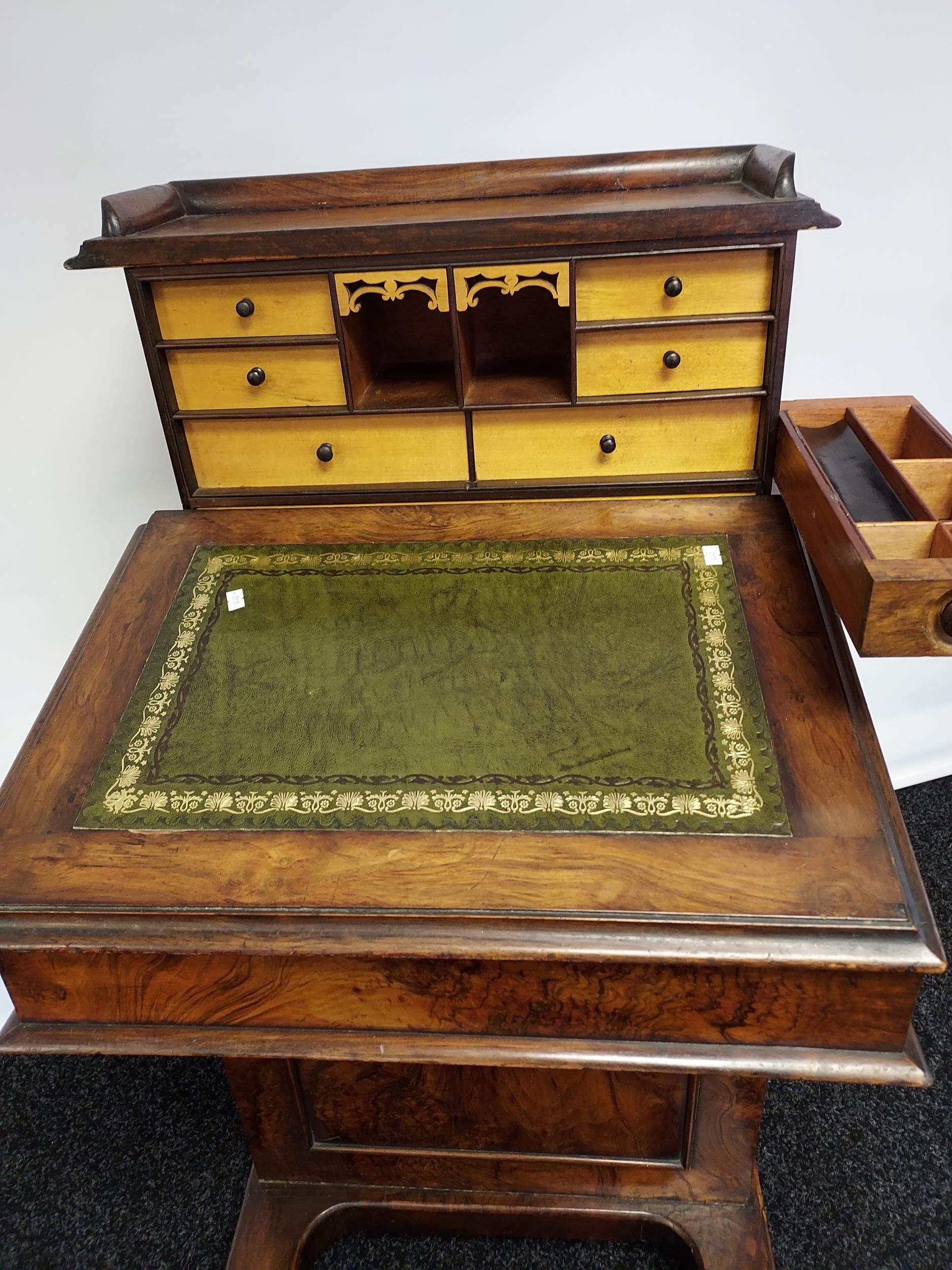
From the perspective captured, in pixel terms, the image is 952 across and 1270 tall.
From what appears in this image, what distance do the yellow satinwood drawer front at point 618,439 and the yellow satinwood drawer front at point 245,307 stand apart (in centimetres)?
27

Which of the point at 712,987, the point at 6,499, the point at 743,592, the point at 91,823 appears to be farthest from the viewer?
the point at 6,499

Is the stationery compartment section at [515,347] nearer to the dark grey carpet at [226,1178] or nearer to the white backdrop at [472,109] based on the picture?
the white backdrop at [472,109]

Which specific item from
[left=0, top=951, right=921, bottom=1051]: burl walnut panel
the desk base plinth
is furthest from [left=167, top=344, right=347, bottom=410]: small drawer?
the desk base plinth

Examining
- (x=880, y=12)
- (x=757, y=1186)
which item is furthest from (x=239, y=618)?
(x=880, y=12)

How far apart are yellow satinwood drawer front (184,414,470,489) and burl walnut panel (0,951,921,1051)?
2.57ft

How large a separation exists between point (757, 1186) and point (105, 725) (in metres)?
1.11

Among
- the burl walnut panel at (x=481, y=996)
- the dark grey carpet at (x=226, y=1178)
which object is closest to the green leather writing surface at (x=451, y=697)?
the burl walnut panel at (x=481, y=996)

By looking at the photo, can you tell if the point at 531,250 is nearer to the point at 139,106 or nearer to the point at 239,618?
the point at 239,618

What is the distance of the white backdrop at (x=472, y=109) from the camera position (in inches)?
60.4

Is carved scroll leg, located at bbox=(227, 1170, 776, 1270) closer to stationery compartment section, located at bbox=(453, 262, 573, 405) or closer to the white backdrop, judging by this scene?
stationery compartment section, located at bbox=(453, 262, 573, 405)

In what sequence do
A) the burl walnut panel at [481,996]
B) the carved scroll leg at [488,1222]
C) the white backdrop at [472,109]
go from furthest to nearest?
the white backdrop at [472,109]
the carved scroll leg at [488,1222]
the burl walnut panel at [481,996]

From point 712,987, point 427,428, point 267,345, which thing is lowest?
point 712,987

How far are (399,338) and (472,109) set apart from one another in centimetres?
40

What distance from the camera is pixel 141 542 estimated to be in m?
1.46
